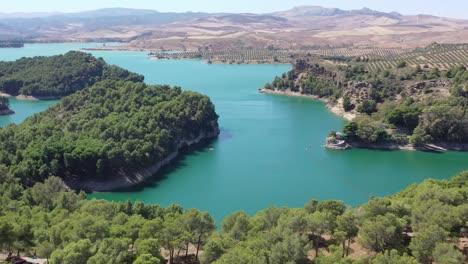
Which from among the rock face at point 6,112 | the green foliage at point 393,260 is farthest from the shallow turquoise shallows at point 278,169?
the green foliage at point 393,260

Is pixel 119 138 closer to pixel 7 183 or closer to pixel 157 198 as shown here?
pixel 157 198

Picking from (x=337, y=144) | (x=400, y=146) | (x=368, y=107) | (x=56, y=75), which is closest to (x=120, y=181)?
(x=337, y=144)

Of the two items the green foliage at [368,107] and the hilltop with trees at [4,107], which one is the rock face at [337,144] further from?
the hilltop with trees at [4,107]

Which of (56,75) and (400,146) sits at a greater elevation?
(56,75)

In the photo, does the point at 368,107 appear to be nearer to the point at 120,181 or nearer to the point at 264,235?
the point at 120,181

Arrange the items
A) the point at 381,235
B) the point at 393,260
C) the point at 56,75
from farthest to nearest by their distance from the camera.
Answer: the point at 56,75
the point at 381,235
the point at 393,260

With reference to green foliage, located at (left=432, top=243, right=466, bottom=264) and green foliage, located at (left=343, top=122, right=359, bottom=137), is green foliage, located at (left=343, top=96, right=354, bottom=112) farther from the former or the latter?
green foliage, located at (left=432, top=243, right=466, bottom=264)

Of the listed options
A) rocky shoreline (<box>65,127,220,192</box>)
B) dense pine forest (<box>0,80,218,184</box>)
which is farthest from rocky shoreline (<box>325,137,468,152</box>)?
rocky shoreline (<box>65,127,220,192</box>)
